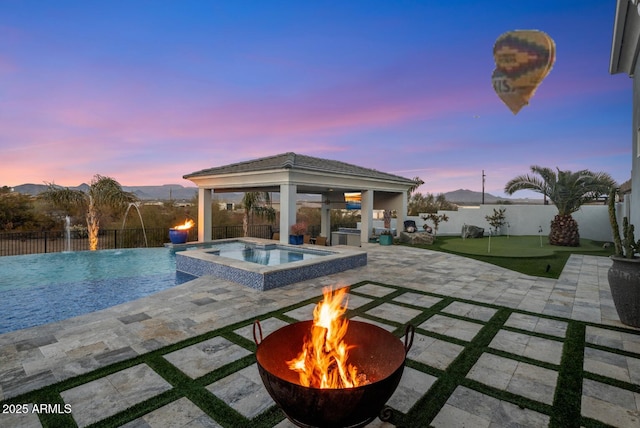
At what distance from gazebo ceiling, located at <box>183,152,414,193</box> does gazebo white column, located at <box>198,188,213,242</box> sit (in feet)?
1.47

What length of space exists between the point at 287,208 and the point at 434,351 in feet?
30.1

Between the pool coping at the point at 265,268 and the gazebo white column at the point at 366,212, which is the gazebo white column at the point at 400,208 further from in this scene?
the pool coping at the point at 265,268

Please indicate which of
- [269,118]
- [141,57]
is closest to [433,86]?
[269,118]

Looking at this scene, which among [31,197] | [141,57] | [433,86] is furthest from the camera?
[31,197]

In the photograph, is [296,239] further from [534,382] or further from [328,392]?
[328,392]

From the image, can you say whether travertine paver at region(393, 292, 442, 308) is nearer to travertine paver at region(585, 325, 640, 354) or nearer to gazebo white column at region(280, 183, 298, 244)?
travertine paver at region(585, 325, 640, 354)

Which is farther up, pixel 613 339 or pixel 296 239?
pixel 296 239

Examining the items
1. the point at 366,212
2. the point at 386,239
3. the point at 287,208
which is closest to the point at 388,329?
the point at 287,208

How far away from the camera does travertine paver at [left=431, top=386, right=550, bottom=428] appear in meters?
2.62

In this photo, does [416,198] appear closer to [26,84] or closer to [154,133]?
[154,133]

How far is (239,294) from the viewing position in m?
6.75

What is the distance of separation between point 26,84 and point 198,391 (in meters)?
14.4

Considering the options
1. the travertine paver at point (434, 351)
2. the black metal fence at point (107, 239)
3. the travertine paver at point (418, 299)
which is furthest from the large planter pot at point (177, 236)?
the travertine paver at point (434, 351)

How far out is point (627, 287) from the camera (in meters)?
4.89
